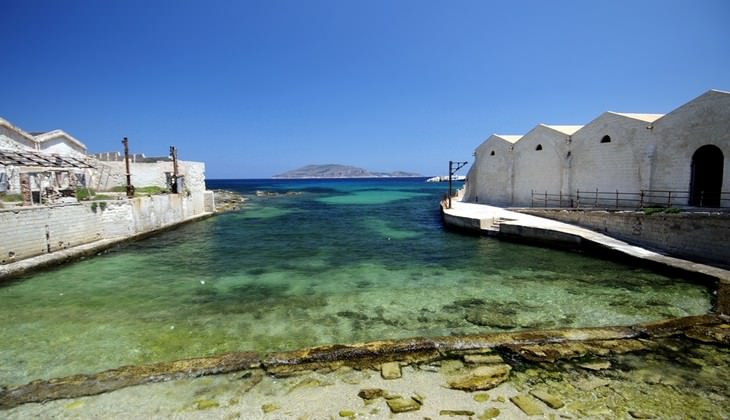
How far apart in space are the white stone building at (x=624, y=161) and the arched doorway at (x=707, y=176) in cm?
3

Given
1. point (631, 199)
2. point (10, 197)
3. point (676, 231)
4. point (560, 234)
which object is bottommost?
point (560, 234)

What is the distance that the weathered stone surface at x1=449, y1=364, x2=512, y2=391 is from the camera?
5.48m

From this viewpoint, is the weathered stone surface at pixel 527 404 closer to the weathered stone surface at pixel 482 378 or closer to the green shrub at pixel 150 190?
the weathered stone surface at pixel 482 378

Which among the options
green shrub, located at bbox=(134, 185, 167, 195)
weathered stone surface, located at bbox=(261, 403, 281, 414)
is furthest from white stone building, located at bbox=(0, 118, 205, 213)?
weathered stone surface, located at bbox=(261, 403, 281, 414)

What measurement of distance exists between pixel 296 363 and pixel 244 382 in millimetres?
919

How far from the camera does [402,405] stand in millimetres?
5023

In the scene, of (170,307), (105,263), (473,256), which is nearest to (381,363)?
(170,307)

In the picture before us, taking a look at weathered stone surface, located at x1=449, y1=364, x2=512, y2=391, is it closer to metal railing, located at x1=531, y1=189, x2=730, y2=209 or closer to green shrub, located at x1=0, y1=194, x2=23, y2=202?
metal railing, located at x1=531, y1=189, x2=730, y2=209

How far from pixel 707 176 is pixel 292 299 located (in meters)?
18.0

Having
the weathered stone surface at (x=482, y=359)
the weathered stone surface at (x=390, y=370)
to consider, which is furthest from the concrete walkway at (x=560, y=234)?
the weathered stone surface at (x=390, y=370)

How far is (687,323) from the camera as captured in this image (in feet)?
24.5

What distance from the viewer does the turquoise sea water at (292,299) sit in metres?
7.53

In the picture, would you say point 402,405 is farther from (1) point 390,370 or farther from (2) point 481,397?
(2) point 481,397

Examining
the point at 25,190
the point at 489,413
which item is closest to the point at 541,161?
the point at 489,413
